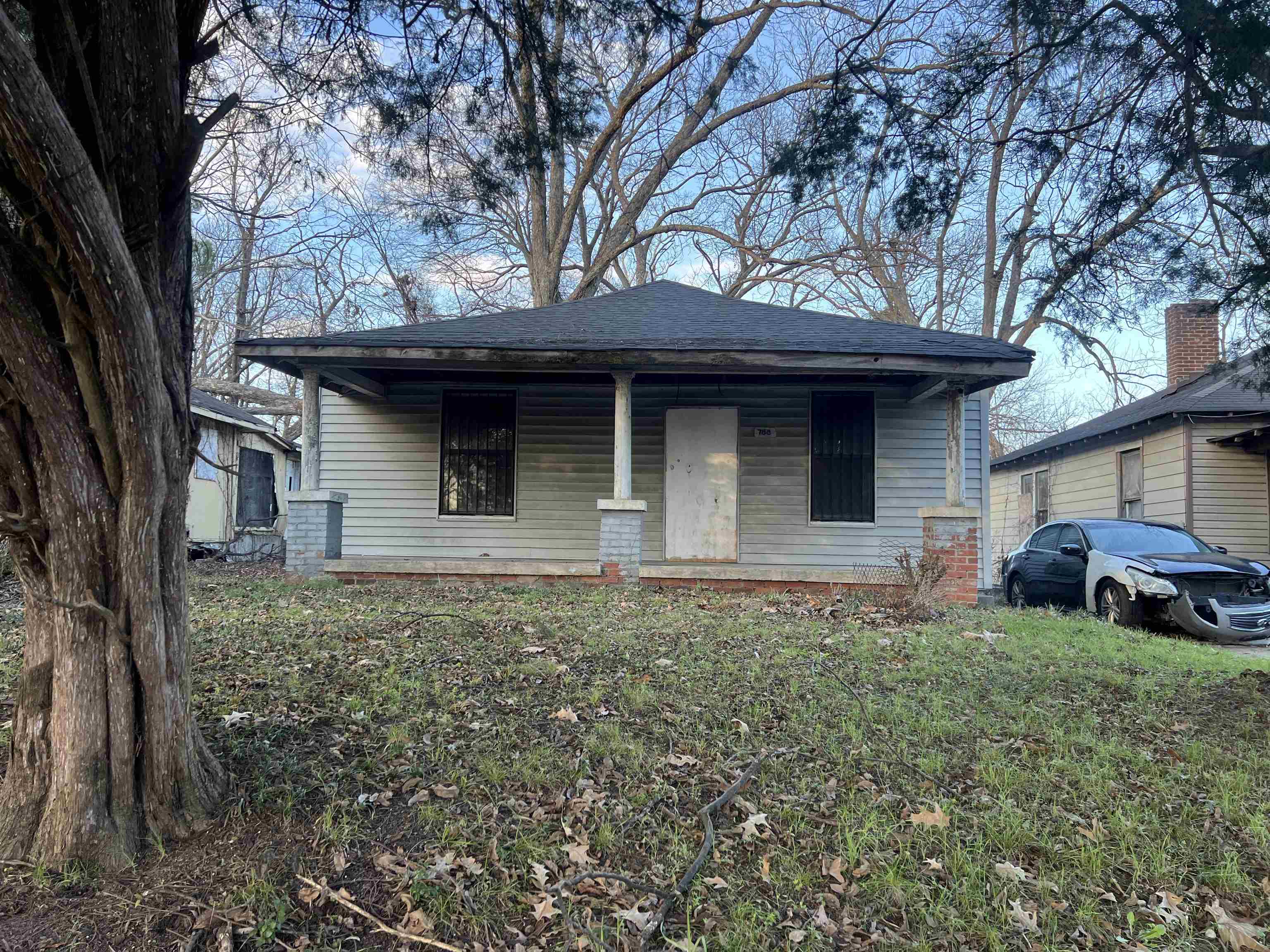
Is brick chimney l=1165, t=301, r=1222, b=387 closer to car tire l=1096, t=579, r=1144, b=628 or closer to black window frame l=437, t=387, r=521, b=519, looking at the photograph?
car tire l=1096, t=579, r=1144, b=628

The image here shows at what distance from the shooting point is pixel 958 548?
27.3 ft

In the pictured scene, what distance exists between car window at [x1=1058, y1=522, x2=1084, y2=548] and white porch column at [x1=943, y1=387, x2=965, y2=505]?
176cm

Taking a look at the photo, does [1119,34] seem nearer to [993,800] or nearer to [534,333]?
[993,800]

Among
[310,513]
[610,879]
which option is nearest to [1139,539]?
[610,879]

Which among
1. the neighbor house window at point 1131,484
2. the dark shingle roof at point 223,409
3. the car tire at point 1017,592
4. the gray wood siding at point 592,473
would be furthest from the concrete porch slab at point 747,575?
the dark shingle roof at point 223,409

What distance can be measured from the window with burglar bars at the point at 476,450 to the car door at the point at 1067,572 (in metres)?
7.40

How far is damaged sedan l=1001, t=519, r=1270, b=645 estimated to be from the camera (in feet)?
25.1

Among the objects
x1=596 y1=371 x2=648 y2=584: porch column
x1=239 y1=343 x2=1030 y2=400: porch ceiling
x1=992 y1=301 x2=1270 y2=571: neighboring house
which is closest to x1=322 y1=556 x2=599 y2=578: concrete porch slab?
x1=596 y1=371 x2=648 y2=584: porch column

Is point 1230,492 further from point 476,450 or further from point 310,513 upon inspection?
point 310,513

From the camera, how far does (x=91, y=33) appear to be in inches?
99.3

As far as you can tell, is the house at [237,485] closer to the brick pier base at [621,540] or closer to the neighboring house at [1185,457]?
the brick pier base at [621,540]

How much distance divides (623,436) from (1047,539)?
6.14 m

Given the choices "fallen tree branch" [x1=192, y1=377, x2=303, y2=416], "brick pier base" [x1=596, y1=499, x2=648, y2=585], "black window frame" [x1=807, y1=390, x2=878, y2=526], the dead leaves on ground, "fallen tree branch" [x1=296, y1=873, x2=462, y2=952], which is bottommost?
"fallen tree branch" [x1=296, y1=873, x2=462, y2=952]

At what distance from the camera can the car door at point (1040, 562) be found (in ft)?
32.1
